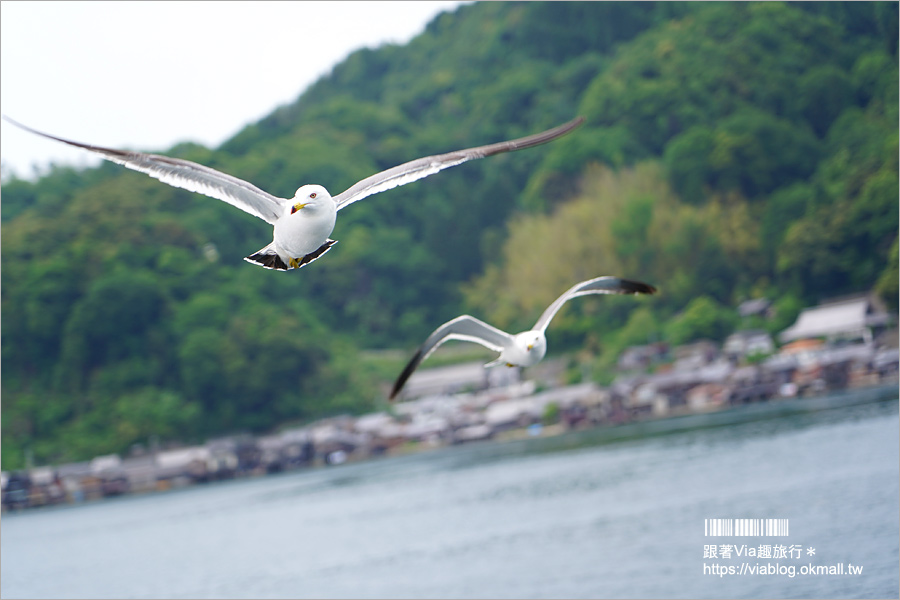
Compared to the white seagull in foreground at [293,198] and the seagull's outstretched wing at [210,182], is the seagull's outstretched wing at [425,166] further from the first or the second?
the seagull's outstretched wing at [210,182]

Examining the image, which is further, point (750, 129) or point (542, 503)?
point (750, 129)

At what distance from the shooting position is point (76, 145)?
9.58m

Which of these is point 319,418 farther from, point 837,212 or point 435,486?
point 837,212

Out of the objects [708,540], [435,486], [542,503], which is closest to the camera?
[708,540]

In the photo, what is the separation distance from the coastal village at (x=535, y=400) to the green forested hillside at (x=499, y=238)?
1.76m

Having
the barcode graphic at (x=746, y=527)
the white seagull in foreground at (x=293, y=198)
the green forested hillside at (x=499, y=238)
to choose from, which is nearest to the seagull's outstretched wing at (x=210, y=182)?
the white seagull in foreground at (x=293, y=198)

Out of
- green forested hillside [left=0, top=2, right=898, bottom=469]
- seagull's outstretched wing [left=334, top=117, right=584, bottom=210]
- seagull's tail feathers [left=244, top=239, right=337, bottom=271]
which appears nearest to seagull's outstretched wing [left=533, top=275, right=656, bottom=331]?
seagull's outstretched wing [left=334, top=117, right=584, bottom=210]

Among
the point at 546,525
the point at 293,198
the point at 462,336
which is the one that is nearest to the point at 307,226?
the point at 293,198

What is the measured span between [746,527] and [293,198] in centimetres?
2140

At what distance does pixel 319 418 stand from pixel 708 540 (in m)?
45.6

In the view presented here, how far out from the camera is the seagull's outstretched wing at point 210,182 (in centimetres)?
1037

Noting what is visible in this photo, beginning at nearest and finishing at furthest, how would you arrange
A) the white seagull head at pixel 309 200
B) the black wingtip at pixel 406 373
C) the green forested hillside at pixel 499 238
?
the white seagull head at pixel 309 200 < the black wingtip at pixel 406 373 < the green forested hillside at pixel 499 238

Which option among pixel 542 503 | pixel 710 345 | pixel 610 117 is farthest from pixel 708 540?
pixel 610 117

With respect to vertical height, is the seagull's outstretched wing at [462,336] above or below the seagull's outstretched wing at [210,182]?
below
